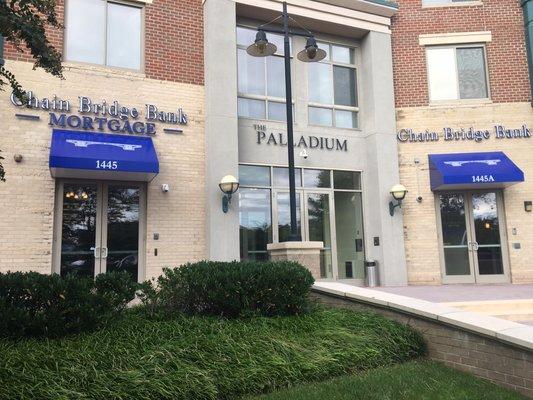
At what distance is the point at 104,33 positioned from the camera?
12188 millimetres

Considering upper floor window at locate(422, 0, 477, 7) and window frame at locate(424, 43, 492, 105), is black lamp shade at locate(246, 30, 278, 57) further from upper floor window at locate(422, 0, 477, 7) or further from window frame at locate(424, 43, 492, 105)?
upper floor window at locate(422, 0, 477, 7)

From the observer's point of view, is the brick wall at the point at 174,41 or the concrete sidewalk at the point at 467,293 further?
the brick wall at the point at 174,41

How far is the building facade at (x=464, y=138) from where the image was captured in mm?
14234

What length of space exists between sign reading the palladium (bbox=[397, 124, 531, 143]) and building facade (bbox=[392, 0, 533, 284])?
30mm

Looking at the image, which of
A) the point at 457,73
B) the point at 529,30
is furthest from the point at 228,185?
the point at 529,30

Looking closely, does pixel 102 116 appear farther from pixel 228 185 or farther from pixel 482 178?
pixel 482 178

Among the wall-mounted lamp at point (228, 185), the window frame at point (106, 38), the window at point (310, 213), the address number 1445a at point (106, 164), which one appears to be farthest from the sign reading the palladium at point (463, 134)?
the address number 1445a at point (106, 164)

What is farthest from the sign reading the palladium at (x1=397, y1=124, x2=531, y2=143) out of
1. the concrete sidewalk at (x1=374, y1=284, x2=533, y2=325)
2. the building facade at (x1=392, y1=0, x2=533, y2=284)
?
the concrete sidewalk at (x1=374, y1=284, x2=533, y2=325)

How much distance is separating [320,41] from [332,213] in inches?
206

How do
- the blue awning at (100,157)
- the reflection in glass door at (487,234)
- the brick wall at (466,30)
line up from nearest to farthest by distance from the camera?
1. the blue awning at (100,157)
2. the reflection in glass door at (487,234)
3. the brick wall at (466,30)

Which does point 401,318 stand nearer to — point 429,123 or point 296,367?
point 296,367

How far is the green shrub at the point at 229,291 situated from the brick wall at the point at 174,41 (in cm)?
683

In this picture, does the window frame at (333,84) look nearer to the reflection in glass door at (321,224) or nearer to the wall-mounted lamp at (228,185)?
the reflection in glass door at (321,224)

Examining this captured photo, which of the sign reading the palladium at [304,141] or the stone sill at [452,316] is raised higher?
the sign reading the palladium at [304,141]
